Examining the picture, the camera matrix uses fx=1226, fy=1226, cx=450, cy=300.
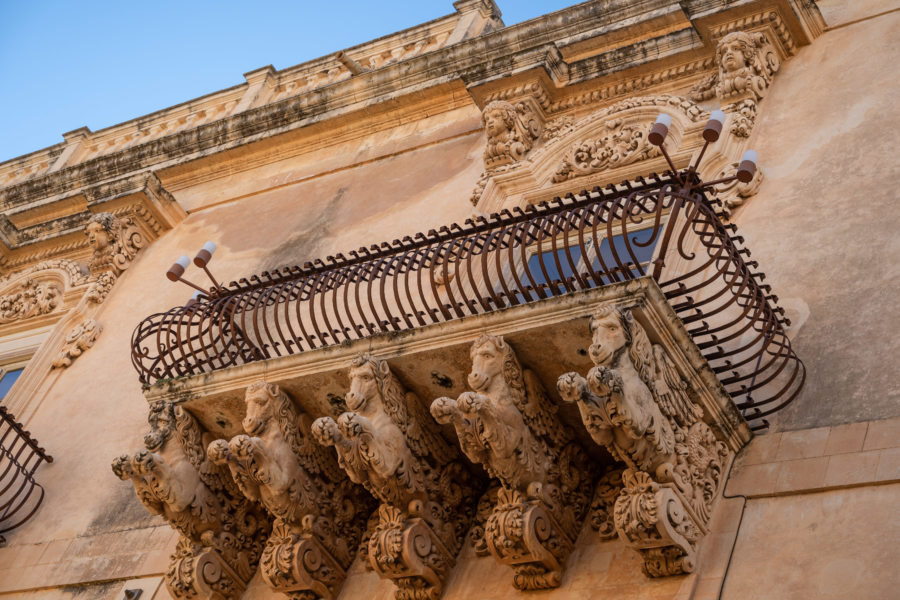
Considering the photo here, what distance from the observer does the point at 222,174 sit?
468 inches

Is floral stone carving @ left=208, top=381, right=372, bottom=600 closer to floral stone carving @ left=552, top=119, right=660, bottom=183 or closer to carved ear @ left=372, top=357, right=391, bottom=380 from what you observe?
carved ear @ left=372, top=357, right=391, bottom=380

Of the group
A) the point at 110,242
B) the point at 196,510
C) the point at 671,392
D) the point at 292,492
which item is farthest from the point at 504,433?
the point at 110,242

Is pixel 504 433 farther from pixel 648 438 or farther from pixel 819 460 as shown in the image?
pixel 819 460

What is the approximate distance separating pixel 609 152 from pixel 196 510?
4.01 meters

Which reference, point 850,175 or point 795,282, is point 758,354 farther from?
point 850,175

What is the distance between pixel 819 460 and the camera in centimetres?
625

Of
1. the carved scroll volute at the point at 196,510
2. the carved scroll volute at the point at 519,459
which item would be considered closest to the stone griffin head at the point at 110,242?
the carved scroll volute at the point at 196,510

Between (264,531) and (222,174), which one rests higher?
(222,174)

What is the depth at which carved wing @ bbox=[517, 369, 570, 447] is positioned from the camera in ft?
21.7

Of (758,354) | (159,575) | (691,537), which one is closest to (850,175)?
(758,354)

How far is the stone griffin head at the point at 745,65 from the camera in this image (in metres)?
8.81

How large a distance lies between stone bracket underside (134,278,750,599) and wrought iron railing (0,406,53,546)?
245cm

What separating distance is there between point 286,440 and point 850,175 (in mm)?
3895

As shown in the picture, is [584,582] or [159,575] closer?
[584,582]
